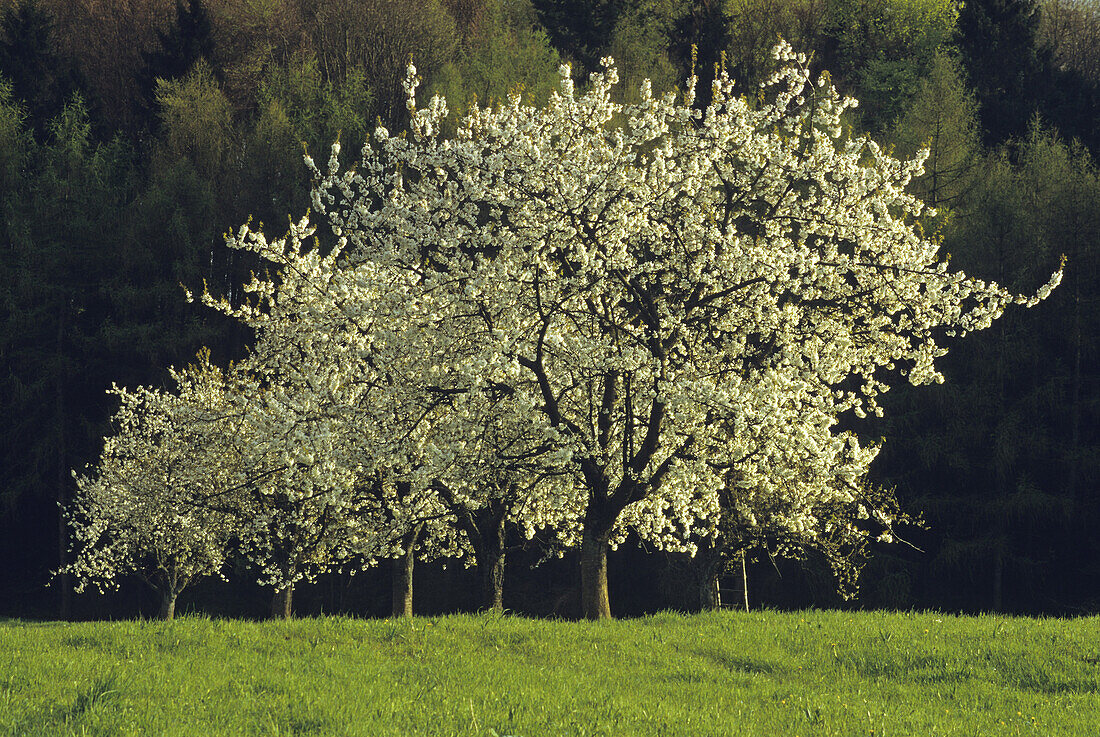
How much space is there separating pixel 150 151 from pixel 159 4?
17.0 m

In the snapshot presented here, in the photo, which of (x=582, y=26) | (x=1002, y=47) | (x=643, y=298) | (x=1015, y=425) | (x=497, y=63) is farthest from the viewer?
(x=582, y=26)

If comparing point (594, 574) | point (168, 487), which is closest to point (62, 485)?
point (168, 487)

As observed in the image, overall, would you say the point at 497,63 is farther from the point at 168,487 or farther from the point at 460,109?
the point at 168,487

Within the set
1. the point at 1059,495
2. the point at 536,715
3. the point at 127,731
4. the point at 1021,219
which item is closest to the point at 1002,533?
the point at 1059,495

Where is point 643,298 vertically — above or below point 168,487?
above

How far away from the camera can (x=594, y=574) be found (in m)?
18.3

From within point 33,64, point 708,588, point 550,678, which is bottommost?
point 550,678

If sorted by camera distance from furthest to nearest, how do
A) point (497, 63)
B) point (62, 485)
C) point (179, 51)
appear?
point (179, 51)
point (497, 63)
point (62, 485)

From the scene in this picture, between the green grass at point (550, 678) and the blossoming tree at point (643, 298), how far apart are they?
333cm

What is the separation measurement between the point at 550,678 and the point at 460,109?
107 ft

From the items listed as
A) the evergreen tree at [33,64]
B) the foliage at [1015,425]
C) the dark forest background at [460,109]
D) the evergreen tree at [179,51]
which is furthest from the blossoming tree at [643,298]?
the evergreen tree at [33,64]

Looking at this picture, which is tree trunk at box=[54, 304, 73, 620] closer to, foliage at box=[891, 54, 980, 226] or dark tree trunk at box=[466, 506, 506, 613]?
dark tree trunk at box=[466, 506, 506, 613]

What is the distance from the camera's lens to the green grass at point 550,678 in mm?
9352

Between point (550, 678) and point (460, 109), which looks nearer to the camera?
point (550, 678)
